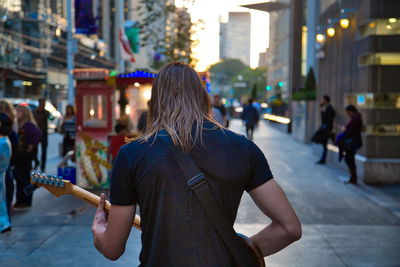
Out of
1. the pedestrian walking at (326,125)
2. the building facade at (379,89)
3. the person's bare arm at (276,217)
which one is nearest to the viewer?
the person's bare arm at (276,217)

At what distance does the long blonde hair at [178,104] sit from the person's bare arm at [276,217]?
1.05ft

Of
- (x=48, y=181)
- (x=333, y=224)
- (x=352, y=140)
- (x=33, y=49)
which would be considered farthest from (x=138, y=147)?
(x=33, y=49)

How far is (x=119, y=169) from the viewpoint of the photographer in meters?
2.03

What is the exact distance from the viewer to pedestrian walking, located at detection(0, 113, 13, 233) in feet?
22.0

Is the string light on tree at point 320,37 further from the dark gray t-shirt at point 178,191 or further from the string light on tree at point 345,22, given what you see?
the dark gray t-shirt at point 178,191

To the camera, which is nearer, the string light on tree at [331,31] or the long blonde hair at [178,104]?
the long blonde hair at [178,104]

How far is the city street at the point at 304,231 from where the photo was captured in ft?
19.2

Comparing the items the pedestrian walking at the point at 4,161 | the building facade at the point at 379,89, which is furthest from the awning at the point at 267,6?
the pedestrian walking at the point at 4,161

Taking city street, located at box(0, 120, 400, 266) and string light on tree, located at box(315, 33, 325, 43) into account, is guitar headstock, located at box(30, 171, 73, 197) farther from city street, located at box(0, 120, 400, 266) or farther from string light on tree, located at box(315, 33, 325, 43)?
string light on tree, located at box(315, 33, 325, 43)

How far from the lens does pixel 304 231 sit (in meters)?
7.12

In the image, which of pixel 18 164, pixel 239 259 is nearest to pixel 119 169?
pixel 239 259

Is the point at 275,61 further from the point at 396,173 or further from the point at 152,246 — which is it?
the point at 152,246

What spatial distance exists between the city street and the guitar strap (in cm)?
385

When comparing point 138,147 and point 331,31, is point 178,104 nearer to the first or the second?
point 138,147
